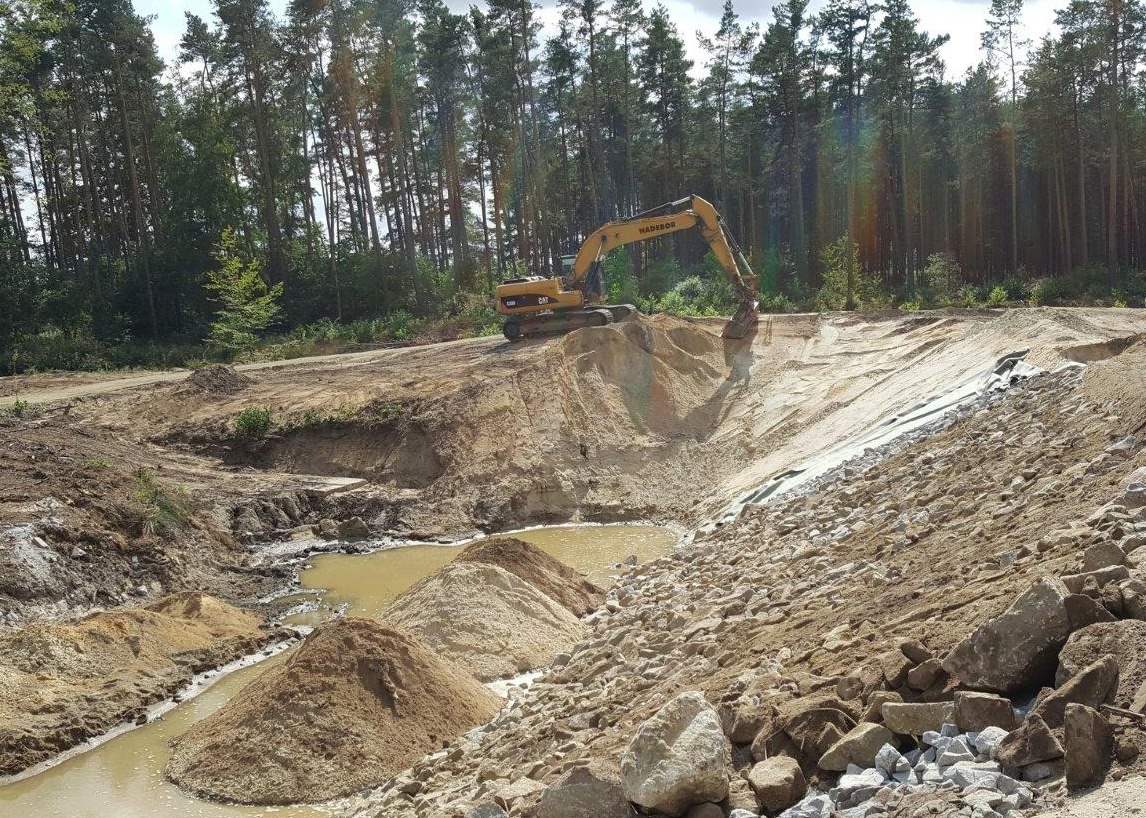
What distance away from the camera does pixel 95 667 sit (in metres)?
11.3

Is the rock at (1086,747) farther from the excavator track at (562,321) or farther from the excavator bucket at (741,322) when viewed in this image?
the excavator bucket at (741,322)

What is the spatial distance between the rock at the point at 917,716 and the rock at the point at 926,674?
26 centimetres

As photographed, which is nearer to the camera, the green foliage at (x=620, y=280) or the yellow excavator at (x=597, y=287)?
the yellow excavator at (x=597, y=287)

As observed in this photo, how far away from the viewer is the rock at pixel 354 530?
18859mm

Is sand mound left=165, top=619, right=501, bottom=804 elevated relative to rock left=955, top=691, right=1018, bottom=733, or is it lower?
lower

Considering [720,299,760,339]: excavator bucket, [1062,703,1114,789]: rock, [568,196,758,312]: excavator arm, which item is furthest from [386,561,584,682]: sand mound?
[720,299,760,339]: excavator bucket

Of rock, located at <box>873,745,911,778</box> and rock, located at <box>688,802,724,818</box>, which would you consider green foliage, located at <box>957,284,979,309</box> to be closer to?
rock, located at <box>873,745,911,778</box>

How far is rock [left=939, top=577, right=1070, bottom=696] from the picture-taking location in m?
5.08

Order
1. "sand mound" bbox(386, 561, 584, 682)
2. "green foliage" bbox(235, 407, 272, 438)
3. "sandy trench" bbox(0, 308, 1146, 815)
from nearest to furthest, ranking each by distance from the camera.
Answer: "sand mound" bbox(386, 561, 584, 682) < "sandy trench" bbox(0, 308, 1146, 815) < "green foliage" bbox(235, 407, 272, 438)

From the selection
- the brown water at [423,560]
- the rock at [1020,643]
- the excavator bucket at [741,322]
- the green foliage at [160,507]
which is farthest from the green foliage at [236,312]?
the rock at [1020,643]

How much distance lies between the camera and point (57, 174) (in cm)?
4506

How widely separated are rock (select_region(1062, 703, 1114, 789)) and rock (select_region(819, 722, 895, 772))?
98cm

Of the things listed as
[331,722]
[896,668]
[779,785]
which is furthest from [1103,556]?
[331,722]

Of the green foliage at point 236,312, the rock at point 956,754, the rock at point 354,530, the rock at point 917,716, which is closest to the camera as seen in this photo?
the rock at point 956,754
